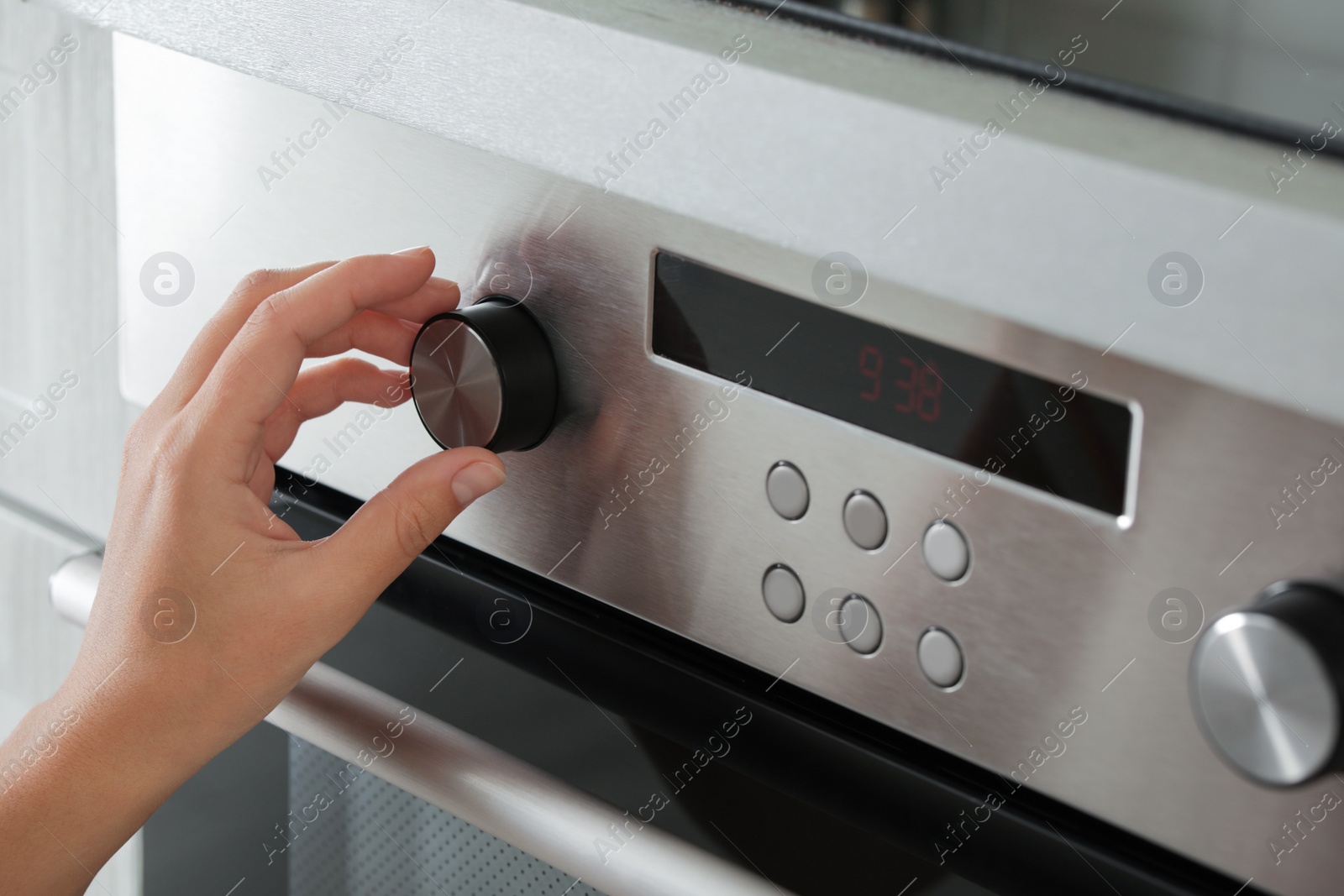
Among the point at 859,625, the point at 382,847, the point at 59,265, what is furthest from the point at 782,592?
the point at 59,265

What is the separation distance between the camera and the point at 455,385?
0.44m

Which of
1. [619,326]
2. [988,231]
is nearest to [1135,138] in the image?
[988,231]

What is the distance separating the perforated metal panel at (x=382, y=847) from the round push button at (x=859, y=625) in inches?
6.5

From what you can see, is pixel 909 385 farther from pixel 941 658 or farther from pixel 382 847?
pixel 382 847

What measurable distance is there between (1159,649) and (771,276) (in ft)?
0.53

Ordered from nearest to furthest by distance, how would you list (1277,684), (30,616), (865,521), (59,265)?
1. (1277,684)
2. (865,521)
3. (59,265)
4. (30,616)

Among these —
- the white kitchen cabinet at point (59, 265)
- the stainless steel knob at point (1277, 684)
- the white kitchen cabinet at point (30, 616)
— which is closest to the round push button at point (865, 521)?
the stainless steel knob at point (1277, 684)

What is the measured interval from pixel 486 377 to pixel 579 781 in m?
0.17

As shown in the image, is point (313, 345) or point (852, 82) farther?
point (313, 345)

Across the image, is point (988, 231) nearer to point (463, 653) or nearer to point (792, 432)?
point (792, 432)

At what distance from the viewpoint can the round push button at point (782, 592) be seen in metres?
0.41

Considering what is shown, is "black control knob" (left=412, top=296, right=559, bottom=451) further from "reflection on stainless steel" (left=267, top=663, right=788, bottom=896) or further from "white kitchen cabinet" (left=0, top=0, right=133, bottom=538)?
"white kitchen cabinet" (left=0, top=0, right=133, bottom=538)

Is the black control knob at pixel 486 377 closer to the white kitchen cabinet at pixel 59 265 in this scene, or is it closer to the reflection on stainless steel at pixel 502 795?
the reflection on stainless steel at pixel 502 795

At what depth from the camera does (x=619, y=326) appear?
0.43m
